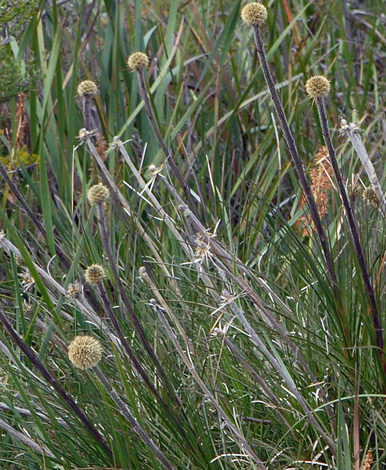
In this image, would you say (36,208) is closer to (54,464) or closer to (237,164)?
(237,164)

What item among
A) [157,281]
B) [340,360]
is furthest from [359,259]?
[157,281]

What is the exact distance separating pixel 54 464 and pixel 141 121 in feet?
4.98

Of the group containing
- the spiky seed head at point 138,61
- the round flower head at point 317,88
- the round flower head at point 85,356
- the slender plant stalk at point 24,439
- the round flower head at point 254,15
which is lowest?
the slender plant stalk at point 24,439

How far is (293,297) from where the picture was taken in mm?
1587

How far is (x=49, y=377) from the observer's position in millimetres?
1246

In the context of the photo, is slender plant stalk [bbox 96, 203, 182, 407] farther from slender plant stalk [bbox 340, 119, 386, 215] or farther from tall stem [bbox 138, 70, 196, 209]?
slender plant stalk [bbox 340, 119, 386, 215]

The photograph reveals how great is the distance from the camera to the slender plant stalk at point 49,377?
1215 millimetres

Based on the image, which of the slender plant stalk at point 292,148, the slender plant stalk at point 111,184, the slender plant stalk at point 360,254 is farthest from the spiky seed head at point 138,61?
the slender plant stalk at point 360,254

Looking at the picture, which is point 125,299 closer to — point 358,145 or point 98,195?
point 98,195

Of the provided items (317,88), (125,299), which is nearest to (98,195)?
(125,299)

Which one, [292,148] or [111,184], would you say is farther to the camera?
[111,184]

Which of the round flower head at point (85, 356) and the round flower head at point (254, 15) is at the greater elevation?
the round flower head at point (254, 15)

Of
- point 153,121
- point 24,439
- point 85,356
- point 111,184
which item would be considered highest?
point 153,121

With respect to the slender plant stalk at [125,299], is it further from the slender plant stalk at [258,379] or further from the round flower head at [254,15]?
the round flower head at [254,15]
